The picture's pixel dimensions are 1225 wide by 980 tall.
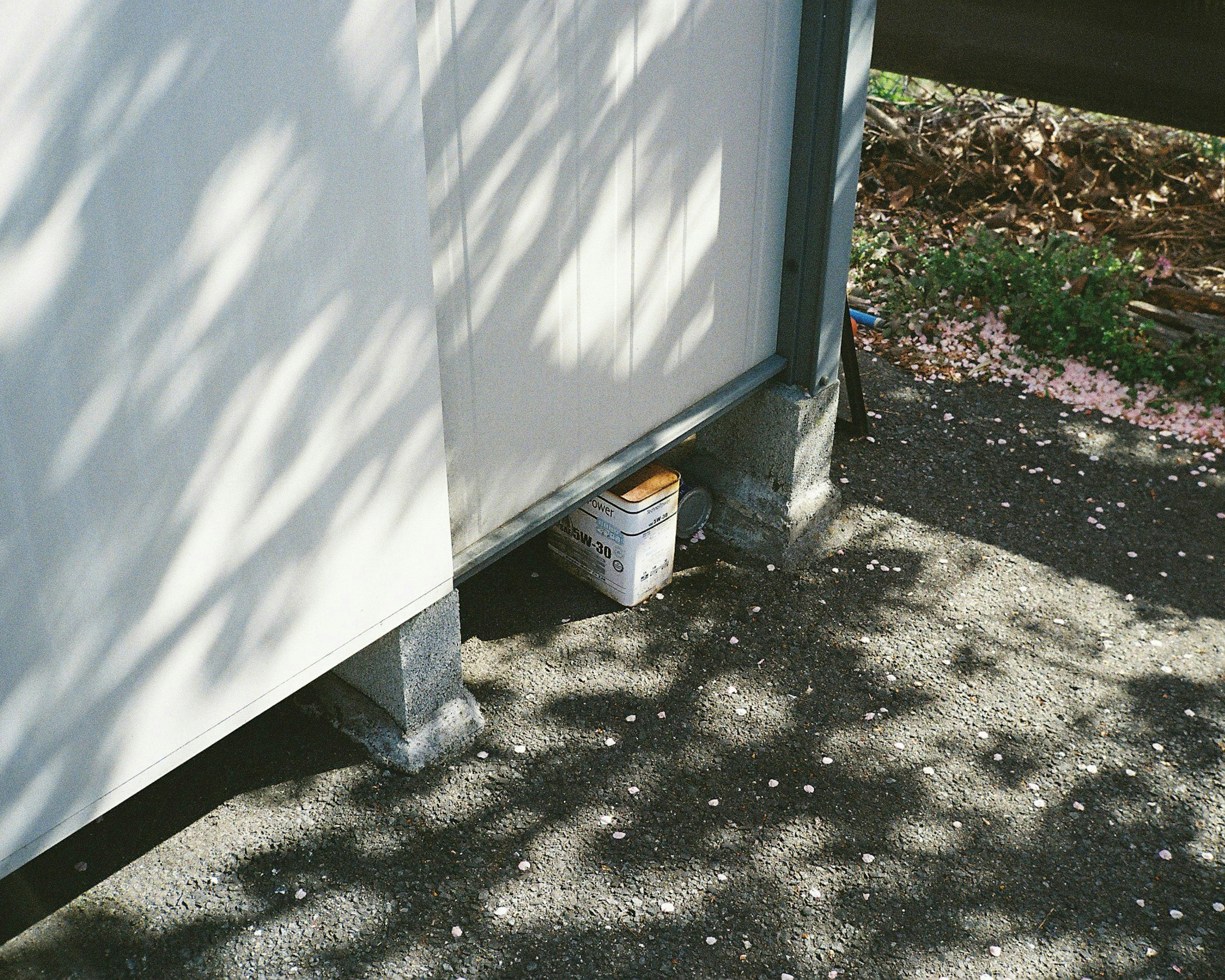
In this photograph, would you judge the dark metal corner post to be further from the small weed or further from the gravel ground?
the small weed

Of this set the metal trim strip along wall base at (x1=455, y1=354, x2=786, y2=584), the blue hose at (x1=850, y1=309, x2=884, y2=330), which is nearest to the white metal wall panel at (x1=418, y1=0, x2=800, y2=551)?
the metal trim strip along wall base at (x1=455, y1=354, x2=786, y2=584)

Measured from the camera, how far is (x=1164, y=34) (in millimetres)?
5137

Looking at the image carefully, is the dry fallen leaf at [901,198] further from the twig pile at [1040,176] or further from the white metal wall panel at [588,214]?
the white metal wall panel at [588,214]

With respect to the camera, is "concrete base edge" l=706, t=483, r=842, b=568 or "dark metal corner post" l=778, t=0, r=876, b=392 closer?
"dark metal corner post" l=778, t=0, r=876, b=392

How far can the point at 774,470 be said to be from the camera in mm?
4402

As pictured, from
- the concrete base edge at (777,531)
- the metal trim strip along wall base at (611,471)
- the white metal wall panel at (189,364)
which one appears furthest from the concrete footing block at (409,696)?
the concrete base edge at (777,531)

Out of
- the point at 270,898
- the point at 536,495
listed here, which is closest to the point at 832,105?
the point at 536,495

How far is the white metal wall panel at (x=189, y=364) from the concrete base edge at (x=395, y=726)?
0.62m

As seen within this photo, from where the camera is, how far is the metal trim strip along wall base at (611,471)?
10.7ft

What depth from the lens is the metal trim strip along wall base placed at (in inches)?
128

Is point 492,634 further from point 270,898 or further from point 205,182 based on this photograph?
point 205,182

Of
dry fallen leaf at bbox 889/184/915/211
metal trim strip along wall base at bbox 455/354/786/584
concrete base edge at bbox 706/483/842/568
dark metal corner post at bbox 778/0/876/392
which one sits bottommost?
concrete base edge at bbox 706/483/842/568

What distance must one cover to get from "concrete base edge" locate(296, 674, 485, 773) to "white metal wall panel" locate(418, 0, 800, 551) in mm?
607

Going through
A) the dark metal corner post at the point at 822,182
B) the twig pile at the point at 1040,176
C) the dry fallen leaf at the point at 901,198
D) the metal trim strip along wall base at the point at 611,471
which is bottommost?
the dry fallen leaf at the point at 901,198
